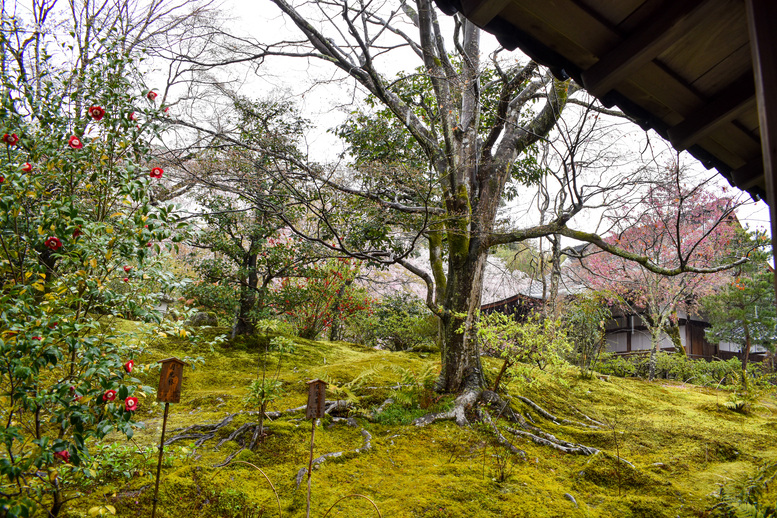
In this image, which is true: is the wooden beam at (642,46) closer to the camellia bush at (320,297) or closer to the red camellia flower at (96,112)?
the red camellia flower at (96,112)

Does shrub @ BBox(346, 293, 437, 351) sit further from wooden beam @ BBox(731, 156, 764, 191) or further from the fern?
wooden beam @ BBox(731, 156, 764, 191)

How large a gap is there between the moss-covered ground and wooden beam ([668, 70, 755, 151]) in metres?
2.98

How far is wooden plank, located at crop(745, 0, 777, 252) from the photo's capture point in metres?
1.20

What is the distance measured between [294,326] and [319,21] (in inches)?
280

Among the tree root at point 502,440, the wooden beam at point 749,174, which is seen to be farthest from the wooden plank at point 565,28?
the tree root at point 502,440

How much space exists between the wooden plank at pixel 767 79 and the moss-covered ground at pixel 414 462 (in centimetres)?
303

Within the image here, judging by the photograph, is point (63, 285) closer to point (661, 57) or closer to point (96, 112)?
point (96, 112)

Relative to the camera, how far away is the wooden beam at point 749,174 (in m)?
2.24

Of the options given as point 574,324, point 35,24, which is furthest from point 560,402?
point 35,24

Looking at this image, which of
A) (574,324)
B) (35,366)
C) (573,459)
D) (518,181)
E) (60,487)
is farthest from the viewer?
(574,324)

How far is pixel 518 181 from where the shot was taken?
27.9ft

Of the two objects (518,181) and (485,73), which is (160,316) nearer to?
(485,73)

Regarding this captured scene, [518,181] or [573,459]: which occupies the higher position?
[518,181]

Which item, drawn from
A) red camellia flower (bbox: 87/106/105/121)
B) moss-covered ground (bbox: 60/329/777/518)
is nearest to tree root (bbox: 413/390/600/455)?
moss-covered ground (bbox: 60/329/777/518)
